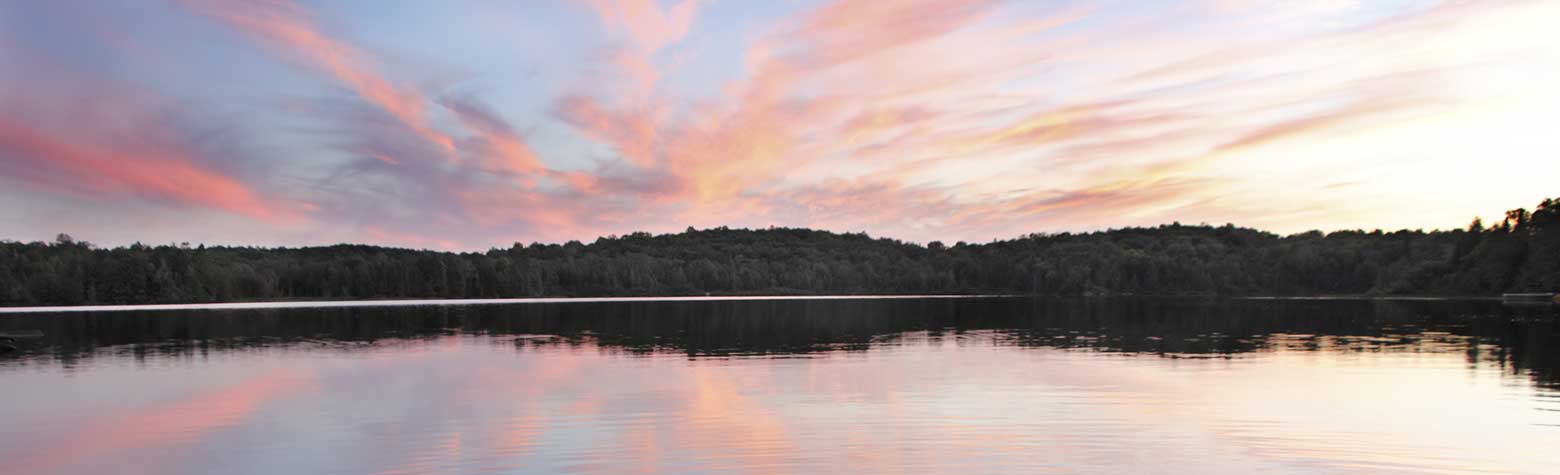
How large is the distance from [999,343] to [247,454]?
34.5m

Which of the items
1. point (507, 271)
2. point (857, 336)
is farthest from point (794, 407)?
point (507, 271)

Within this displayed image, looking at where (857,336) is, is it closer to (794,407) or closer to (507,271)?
(794,407)

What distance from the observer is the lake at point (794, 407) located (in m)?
17.3

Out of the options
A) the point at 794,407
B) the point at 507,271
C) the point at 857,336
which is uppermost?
the point at 507,271

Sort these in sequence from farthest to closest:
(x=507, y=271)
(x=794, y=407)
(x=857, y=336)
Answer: (x=507, y=271)
(x=857, y=336)
(x=794, y=407)

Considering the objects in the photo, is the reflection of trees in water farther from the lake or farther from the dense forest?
the dense forest

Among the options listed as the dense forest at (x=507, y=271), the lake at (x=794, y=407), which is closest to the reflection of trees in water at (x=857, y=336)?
the lake at (x=794, y=407)

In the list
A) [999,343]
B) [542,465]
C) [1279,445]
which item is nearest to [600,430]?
[542,465]

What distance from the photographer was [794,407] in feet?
76.2

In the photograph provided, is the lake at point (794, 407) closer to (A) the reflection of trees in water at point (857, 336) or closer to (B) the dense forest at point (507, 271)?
(A) the reflection of trees in water at point (857, 336)

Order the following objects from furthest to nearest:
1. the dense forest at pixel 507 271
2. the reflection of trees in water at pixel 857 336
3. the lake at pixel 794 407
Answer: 1. the dense forest at pixel 507 271
2. the reflection of trees in water at pixel 857 336
3. the lake at pixel 794 407

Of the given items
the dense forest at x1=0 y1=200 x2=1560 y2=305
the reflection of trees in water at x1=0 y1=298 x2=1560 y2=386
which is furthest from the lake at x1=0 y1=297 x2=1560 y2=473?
the dense forest at x1=0 y1=200 x2=1560 y2=305

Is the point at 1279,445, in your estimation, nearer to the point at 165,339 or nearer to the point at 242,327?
the point at 165,339

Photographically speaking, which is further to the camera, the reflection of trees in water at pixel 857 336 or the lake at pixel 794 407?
the reflection of trees in water at pixel 857 336
